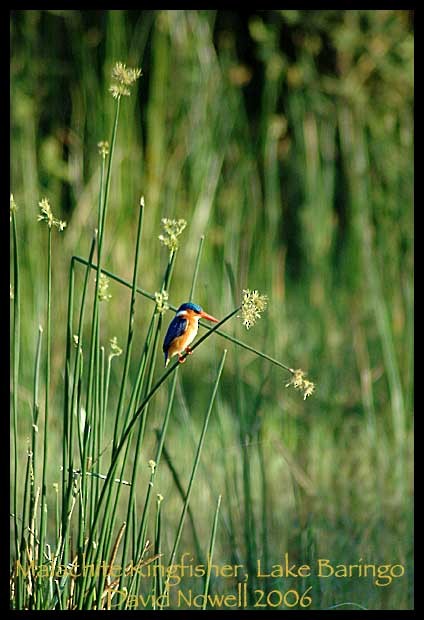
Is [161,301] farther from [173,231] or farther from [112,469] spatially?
[112,469]

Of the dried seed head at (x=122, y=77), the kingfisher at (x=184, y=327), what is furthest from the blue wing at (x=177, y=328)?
the dried seed head at (x=122, y=77)

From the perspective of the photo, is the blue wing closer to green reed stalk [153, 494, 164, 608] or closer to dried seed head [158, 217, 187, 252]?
dried seed head [158, 217, 187, 252]

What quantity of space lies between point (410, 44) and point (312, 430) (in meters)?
1.55

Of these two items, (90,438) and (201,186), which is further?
(201,186)

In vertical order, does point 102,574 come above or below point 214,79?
below

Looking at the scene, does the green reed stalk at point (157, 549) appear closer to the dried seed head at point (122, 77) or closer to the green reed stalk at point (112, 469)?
the green reed stalk at point (112, 469)

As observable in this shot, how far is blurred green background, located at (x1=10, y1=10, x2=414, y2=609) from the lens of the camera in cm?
236

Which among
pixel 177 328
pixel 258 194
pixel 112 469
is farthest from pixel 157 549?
pixel 258 194

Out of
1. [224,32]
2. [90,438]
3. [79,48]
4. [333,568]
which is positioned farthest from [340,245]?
[90,438]

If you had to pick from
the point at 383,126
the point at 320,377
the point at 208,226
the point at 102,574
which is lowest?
the point at 102,574

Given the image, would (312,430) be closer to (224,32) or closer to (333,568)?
(333,568)

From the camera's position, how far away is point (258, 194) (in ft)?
10.2

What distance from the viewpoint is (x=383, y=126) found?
302 cm
